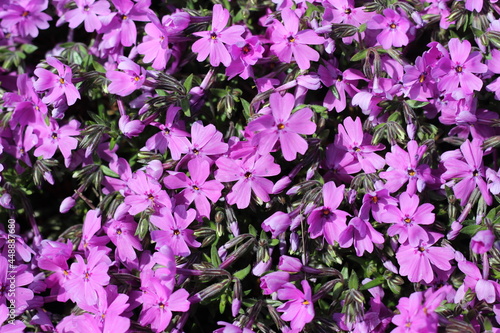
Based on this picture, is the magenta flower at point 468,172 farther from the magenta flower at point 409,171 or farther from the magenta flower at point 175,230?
the magenta flower at point 175,230

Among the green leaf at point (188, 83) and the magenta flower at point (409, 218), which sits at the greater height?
the green leaf at point (188, 83)

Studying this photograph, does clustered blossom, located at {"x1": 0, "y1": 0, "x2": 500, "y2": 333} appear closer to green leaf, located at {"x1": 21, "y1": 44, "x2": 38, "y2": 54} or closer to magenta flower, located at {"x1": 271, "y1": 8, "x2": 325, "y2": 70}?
magenta flower, located at {"x1": 271, "y1": 8, "x2": 325, "y2": 70}

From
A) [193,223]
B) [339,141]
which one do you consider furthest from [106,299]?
[339,141]

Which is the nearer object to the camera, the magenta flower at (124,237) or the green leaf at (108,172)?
the magenta flower at (124,237)

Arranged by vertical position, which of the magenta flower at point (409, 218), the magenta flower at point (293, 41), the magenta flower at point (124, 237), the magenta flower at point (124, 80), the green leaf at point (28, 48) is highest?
the magenta flower at point (293, 41)

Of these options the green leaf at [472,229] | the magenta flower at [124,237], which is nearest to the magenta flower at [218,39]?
the magenta flower at [124,237]

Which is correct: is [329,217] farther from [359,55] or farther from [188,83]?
[188,83]

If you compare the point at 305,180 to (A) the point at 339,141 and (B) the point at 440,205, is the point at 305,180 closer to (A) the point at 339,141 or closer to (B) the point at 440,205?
(A) the point at 339,141
